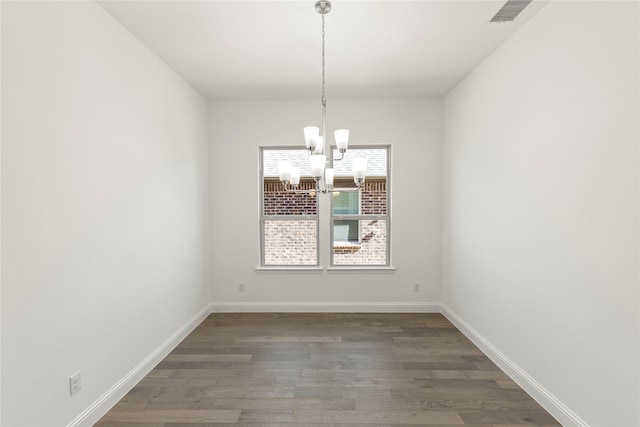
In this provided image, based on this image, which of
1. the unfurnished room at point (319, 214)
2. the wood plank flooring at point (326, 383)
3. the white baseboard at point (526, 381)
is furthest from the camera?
the wood plank flooring at point (326, 383)

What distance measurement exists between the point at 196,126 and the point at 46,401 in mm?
2907

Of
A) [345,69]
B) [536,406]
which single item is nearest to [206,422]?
[536,406]

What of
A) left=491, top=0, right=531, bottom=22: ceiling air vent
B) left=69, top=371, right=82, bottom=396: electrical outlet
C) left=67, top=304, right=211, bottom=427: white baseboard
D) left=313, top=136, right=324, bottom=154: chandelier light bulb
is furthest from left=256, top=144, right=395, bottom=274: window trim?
left=69, top=371, right=82, bottom=396: electrical outlet

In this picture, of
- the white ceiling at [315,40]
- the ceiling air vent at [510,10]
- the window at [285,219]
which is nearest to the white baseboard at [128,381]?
the window at [285,219]

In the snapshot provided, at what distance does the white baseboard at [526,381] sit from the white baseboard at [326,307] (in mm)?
683

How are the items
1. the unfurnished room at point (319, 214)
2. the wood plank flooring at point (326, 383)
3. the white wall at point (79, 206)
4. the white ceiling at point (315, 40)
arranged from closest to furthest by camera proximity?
the white wall at point (79, 206) → the unfurnished room at point (319, 214) → the wood plank flooring at point (326, 383) → the white ceiling at point (315, 40)

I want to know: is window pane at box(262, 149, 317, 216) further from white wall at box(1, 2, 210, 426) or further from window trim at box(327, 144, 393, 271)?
white wall at box(1, 2, 210, 426)

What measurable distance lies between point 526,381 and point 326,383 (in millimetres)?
1494

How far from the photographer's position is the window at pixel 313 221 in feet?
14.4

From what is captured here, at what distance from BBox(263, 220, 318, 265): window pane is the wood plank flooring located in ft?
3.09

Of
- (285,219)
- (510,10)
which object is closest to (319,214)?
(285,219)

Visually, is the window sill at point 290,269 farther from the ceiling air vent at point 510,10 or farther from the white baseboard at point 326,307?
the ceiling air vent at point 510,10

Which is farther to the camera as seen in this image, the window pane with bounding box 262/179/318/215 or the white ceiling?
the window pane with bounding box 262/179/318/215

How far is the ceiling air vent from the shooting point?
2.20 m
